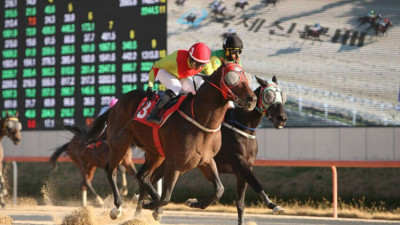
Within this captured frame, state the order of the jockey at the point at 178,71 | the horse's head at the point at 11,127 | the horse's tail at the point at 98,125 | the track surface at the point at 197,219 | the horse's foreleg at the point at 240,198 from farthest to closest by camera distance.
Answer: the horse's head at the point at 11,127, the track surface at the point at 197,219, the horse's tail at the point at 98,125, the horse's foreleg at the point at 240,198, the jockey at the point at 178,71

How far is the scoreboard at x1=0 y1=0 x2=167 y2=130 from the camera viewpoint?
11.7m

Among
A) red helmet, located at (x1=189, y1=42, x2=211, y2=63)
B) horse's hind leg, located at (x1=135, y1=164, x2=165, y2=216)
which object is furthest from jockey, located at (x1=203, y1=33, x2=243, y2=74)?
horse's hind leg, located at (x1=135, y1=164, x2=165, y2=216)

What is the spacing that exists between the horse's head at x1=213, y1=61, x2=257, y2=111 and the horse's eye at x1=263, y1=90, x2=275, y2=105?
3.94ft

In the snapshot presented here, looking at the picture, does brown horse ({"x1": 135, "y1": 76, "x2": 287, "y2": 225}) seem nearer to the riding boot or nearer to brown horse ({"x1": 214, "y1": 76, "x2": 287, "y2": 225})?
brown horse ({"x1": 214, "y1": 76, "x2": 287, "y2": 225})

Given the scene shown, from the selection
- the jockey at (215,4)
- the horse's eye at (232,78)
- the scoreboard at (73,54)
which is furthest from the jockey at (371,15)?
the horse's eye at (232,78)

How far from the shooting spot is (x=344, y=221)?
8352 mm

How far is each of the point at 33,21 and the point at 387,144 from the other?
5996mm

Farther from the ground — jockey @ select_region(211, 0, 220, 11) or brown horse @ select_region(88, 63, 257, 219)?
brown horse @ select_region(88, 63, 257, 219)

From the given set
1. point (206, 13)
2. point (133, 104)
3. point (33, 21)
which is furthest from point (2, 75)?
point (133, 104)

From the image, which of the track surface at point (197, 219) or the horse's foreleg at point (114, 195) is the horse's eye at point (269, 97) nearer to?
the horse's foreleg at point (114, 195)

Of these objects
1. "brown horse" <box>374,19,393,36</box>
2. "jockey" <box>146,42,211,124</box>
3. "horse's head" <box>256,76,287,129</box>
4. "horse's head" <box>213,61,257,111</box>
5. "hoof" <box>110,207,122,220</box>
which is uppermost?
"horse's head" <box>213,61,257,111</box>

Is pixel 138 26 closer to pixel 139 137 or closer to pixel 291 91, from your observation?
pixel 291 91

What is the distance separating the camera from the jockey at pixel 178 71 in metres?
6.26

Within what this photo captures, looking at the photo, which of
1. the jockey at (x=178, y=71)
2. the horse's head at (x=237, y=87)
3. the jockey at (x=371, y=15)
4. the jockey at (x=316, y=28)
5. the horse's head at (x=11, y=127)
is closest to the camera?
the horse's head at (x=237, y=87)
